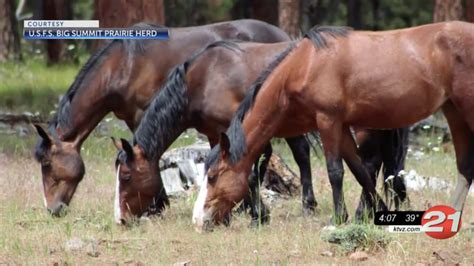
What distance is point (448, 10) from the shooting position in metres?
17.2

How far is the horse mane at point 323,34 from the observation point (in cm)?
943

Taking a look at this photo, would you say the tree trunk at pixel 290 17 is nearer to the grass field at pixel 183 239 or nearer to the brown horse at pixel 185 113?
the grass field at pixel 183 239

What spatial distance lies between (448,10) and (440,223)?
886 cm

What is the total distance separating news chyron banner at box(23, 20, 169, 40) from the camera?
450 inches

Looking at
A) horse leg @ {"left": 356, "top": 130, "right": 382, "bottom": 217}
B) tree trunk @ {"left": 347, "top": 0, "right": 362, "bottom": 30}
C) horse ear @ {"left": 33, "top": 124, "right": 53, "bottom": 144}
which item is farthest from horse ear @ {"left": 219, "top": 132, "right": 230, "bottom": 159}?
tree trunk @ {"left": 347, "top": 0, "right": 362, "bottom": 30}

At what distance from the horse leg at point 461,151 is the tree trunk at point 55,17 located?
12144 millimetres

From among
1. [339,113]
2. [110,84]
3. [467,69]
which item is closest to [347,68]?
[339,113]

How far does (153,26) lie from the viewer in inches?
454

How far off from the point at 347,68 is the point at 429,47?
694mm

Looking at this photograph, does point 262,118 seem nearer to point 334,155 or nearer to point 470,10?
point 334,155

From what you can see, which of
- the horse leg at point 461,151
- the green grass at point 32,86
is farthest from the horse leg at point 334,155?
the green grass at point 32,86

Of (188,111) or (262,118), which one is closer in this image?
(262,118)

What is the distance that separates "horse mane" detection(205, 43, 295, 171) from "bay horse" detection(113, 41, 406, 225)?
1.83ft

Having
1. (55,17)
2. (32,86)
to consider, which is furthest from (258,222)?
(55,17)
